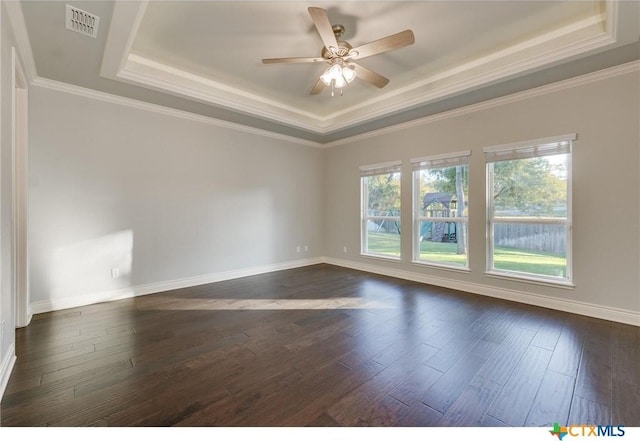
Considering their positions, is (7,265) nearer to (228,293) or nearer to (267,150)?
(228,293)

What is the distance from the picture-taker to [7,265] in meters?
2.06

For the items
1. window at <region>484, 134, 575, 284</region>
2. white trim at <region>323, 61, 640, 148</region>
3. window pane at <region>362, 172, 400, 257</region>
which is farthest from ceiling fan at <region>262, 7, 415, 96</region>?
window pane at <region>362, 172, 400, 257</region>

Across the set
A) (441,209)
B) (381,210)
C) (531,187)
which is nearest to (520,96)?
(531,187)

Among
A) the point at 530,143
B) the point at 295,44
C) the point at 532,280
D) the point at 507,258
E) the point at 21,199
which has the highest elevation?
the point at 295,44

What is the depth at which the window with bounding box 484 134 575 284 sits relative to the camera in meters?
3.45

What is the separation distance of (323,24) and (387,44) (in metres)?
0.61

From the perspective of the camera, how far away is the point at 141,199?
13.1 feet

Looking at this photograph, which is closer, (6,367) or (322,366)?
(6,367)

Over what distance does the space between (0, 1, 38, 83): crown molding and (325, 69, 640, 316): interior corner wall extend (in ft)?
15.7

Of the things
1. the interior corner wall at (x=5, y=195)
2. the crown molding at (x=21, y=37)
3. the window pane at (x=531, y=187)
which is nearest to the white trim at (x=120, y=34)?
the crown molding at (x=21, y=37)

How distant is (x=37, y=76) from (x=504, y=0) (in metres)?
4.83

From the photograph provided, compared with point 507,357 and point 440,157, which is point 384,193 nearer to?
point 440,157

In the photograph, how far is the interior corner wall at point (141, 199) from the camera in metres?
3.32

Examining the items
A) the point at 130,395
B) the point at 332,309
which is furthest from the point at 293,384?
the point at 332,309
